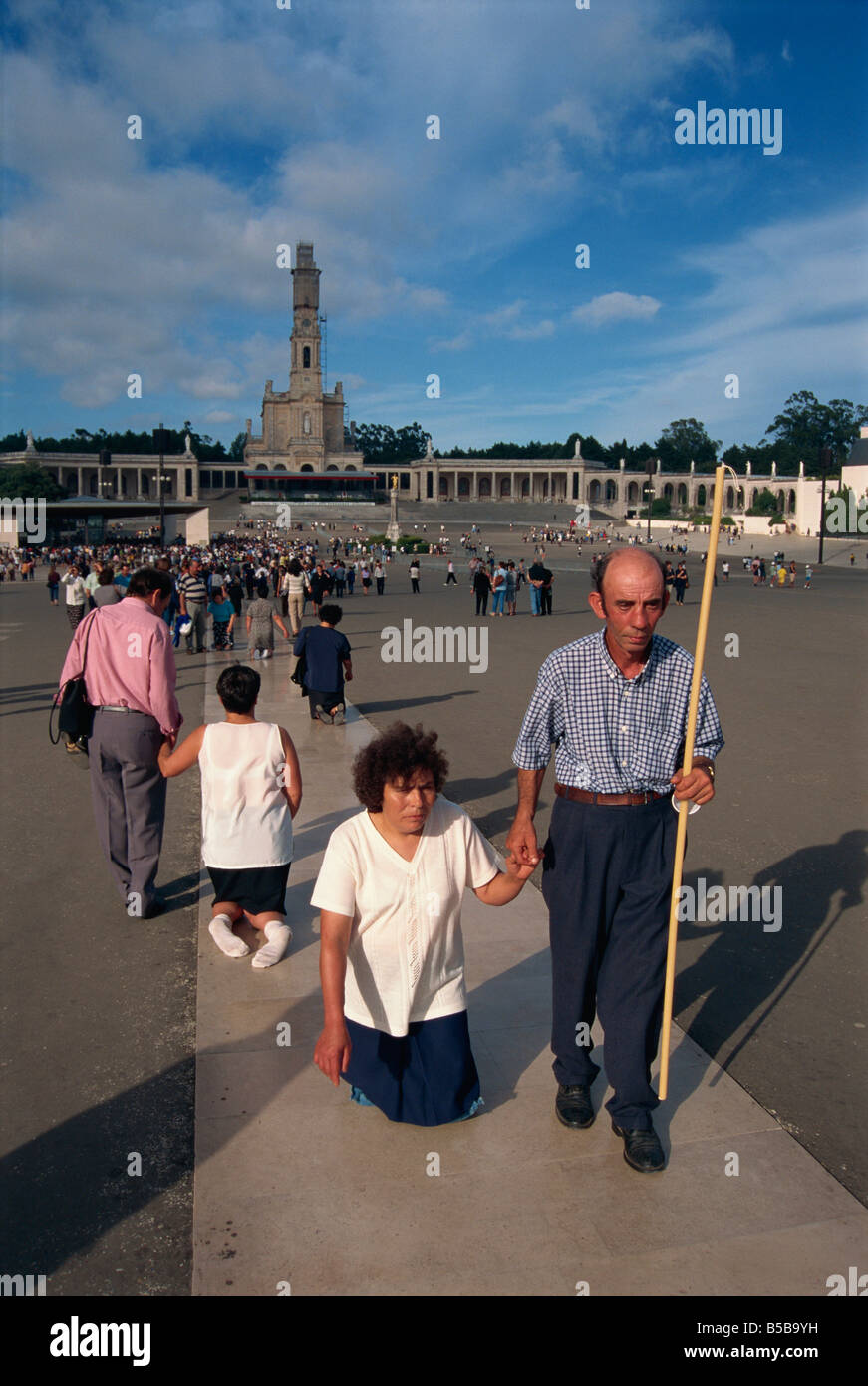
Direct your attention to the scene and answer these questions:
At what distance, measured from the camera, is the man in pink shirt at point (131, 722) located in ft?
17.5

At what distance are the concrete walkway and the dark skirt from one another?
0.82m

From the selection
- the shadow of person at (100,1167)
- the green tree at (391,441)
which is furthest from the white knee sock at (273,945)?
the green tree at (391,441)

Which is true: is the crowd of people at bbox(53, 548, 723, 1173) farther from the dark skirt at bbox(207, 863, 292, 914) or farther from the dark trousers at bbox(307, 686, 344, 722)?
the dark trousers at bbox(307, 686, 344, 722)

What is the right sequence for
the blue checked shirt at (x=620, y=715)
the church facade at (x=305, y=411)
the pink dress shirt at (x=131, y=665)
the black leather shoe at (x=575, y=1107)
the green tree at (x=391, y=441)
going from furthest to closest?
the green tree at (x=391, y=441), the church facade at (x=305, y=411), the pink dress shirt at (x=131, y=665), the black leather shoe at (x=575, y=1107), the blue checked shirt at (x=620, y=715)

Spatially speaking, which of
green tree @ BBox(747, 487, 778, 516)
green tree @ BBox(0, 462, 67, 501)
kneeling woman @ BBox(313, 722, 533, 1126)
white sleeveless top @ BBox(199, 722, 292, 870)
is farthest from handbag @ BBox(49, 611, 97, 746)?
green tree @ BBox(747, 487, 778, 516)

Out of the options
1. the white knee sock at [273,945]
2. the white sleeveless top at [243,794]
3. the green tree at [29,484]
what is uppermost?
the green tree at [29,484]

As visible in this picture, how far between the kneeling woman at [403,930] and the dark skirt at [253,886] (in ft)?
5.22

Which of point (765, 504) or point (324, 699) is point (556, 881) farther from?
point (765, 504)

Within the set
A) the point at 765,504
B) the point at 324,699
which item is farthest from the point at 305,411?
the point at 324,699

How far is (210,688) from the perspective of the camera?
45.8 feet

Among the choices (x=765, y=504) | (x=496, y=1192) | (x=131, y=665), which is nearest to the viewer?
(x=496, y=1192)

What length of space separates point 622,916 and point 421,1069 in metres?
0.88

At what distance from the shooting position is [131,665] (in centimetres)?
532

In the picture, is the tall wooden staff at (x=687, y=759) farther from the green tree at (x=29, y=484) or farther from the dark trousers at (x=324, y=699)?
the green tree at (x=29, y=484)
